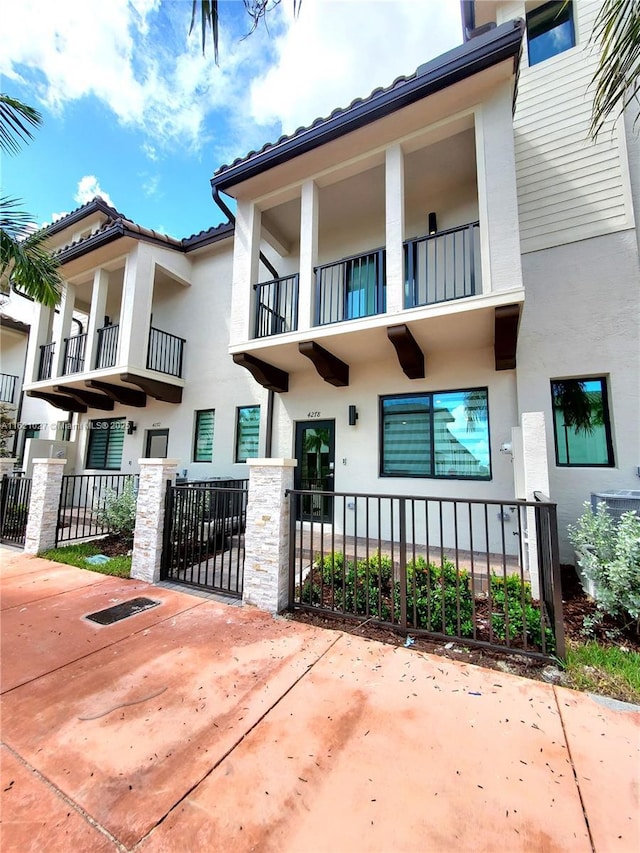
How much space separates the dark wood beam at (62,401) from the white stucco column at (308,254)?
26.5ft

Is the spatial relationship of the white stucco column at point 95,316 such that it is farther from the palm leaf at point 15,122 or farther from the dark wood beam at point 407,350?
the dark wood beam at point 407,350

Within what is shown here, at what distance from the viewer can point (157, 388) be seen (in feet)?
28.6

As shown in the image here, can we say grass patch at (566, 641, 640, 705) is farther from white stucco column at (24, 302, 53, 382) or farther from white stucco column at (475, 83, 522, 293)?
white stucco column at (24, 302, 53, 382)

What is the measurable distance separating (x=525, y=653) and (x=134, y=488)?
697 cm

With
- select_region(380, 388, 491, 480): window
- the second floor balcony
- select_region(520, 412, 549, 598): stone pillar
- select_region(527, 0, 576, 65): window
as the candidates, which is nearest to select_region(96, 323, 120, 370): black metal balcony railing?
the second floor balcony

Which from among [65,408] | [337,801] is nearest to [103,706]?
[337,801]

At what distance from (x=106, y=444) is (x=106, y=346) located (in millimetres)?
3010

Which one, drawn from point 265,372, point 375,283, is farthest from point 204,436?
point 375,283

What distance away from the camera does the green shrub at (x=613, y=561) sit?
125 inches

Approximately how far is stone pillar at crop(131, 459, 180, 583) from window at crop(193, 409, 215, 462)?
3.64 m

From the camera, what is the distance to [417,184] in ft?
20.8

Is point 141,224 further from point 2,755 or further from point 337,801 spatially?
point 337,801

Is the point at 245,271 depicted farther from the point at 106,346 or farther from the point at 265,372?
the point at 106,346

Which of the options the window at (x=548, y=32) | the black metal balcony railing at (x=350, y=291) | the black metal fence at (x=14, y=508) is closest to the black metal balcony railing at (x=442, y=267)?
the black metal balcony railing at (x=350, y=291)
